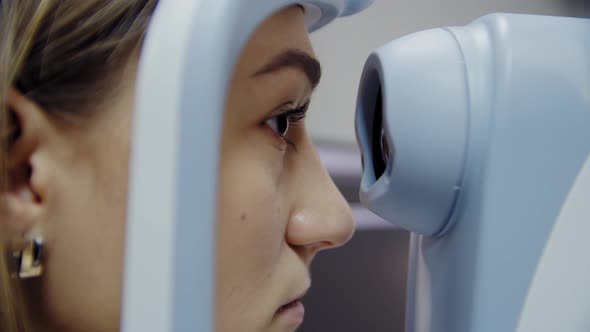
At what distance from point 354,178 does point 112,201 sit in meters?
0.58

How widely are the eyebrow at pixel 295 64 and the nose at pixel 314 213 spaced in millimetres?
83

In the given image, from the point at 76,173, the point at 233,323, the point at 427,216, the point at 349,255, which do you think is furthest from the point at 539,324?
the point at 349,255

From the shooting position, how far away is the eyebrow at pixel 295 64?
442 mm

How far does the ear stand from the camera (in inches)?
16.1

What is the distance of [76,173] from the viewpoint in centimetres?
42

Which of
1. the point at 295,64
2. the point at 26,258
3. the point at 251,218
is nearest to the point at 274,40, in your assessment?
the point at 295,64

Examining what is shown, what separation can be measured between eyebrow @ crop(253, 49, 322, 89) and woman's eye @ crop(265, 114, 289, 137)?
0.04 meters

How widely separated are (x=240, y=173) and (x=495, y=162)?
0.19 metres

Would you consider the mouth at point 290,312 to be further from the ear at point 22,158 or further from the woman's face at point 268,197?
the ear at point 22,158

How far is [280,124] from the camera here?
0.51 metres

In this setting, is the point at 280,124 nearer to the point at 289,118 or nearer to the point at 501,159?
the point at 289,118

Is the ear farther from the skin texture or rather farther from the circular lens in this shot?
the circular lens

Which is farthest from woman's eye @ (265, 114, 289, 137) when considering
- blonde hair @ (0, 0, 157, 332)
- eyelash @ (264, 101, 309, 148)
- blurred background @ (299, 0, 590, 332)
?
blurred background @ (299, 0, 590, 332)

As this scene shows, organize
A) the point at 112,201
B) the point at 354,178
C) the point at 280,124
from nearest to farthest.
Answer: the point at 112,201
the point at 280,124
the point at 354,178
